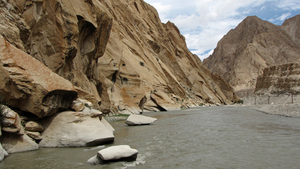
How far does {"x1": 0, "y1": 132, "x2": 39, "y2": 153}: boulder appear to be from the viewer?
22.5ft

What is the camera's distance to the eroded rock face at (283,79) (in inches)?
1473

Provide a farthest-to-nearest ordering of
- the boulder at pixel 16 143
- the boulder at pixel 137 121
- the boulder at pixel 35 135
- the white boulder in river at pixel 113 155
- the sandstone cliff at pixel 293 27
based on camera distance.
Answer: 1. the sandstone cliff at pixel 293 27
2. the boulder at pixel 137 121
3. the boulder at pixel 35 135
4. the boulder at pixel 16 143
5. the white boulder in river at pixel 113 155

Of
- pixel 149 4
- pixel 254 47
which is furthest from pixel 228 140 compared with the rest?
pixel 254 47

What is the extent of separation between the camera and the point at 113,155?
247 inches

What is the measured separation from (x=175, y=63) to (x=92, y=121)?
214ft

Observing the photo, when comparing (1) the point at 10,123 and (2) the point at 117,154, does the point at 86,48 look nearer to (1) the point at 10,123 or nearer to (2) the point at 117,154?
(1) the point at 10,123

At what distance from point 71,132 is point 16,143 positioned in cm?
182

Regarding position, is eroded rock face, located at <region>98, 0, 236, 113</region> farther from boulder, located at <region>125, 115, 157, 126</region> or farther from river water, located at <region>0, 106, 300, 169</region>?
river water, located at <region>0, 106, 300, 169</region>

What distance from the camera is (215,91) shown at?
88000 millimetres

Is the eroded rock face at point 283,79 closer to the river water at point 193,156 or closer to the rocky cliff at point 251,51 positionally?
the river water at point 193,156

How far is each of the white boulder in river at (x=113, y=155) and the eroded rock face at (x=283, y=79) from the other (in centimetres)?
3700

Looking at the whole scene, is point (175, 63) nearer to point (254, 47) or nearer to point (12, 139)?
point (12, 139)

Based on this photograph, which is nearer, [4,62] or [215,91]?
[4,62]

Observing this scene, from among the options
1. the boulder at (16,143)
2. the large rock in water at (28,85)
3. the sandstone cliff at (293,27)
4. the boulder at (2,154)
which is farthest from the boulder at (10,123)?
the sandstone cliff at (293,27)
